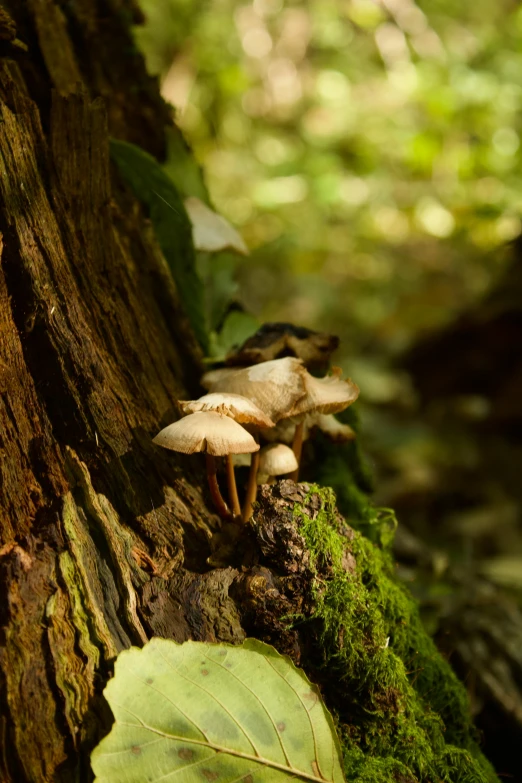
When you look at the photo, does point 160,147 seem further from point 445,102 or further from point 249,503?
point 445,102

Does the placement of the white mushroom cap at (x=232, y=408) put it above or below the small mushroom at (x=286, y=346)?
below

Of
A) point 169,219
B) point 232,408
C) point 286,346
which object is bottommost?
point 232,408

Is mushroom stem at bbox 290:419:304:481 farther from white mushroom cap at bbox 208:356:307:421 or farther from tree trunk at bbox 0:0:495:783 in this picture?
tree trunk at bbox 0:0:495:783

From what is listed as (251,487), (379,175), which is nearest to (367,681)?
(251,487)

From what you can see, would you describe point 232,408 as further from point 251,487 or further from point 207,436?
point 251,487

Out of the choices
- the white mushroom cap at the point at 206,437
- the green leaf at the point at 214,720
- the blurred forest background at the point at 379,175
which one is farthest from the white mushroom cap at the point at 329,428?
the blurred forest background at the point at 379,175

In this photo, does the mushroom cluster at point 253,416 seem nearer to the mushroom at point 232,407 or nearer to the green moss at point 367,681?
the mushroom at point 232,407

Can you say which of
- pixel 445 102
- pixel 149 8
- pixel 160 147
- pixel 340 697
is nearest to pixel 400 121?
pixel 445 102
